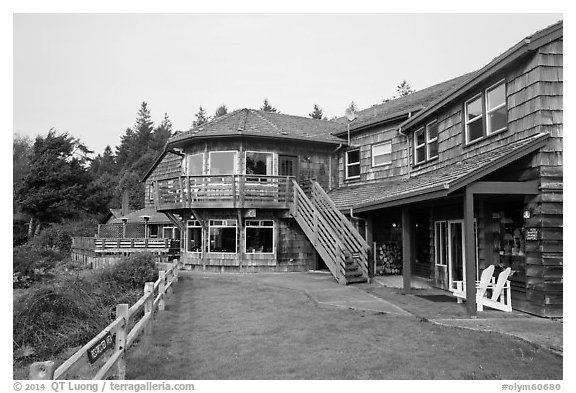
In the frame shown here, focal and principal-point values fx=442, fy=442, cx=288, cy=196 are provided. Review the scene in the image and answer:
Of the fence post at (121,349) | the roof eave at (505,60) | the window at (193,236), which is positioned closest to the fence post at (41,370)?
the fence post at (121,349)

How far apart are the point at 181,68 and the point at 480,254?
8904 mm

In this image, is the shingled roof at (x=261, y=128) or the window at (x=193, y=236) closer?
the shingled roof at (x=261, y=128)

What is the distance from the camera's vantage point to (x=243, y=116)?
20.0 meters

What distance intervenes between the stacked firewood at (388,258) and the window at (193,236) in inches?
283

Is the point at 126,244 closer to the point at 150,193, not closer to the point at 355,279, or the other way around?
the point at 150,193

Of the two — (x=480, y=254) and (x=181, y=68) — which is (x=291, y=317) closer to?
(x=480, y=254)

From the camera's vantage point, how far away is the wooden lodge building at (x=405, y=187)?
27.8 feet

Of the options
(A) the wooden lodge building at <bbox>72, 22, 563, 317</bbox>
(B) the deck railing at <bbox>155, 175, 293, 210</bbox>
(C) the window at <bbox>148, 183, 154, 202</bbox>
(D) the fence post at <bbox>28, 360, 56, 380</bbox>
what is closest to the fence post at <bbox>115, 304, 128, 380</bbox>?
(D) the fence post at <bbox>28, 360, 56, 380</bbox>

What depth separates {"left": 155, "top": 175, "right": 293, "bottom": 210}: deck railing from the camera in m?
16.6

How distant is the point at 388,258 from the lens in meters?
16.6

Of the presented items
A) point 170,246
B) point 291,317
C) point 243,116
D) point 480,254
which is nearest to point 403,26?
point 480,254

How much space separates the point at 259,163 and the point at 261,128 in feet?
5.22

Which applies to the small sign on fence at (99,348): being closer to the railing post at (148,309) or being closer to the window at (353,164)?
the railing post at (148,309)

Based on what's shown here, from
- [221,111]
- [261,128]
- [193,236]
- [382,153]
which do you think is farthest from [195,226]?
[221,111]
